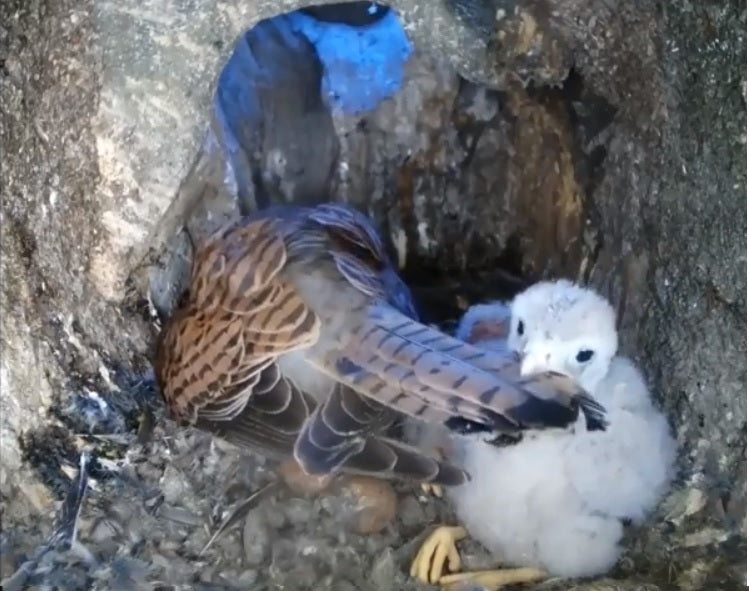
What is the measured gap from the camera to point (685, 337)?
117 centimetres

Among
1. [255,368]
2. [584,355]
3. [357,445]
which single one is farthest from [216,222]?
[584,355]

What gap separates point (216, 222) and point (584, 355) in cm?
47

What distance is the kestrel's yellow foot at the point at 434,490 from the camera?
1.22 meters

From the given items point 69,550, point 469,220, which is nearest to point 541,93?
point 469,220

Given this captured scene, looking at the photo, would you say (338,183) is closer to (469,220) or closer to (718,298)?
(469,220)

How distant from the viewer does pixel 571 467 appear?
1.20 m

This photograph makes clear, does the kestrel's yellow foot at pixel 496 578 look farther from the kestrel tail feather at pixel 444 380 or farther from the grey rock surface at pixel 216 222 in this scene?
the kestrel tail feather at pixel 444 380

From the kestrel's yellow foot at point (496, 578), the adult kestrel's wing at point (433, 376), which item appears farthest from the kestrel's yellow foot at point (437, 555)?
the adult kestrel's wing at point (433, 376)

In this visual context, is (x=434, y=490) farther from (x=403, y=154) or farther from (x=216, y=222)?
(x=403, y=154)

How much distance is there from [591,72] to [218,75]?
0.41 metres

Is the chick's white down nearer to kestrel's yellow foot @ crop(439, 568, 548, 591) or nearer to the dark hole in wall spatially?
kestrel's yellow foot @ crop(439, 568, 548, 591)

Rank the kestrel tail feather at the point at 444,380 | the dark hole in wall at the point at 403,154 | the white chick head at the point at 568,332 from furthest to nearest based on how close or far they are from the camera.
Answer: the dark hole in wall at the point at 403,154 → the white chick head at the point at 568,332 → the kestrel tail feather at the point at 444,380

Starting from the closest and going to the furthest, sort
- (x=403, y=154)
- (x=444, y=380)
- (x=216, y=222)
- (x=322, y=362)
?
(x=444, y=380) < (x=322, y=362) < (x=216, y=222) < (x=403, y=154)

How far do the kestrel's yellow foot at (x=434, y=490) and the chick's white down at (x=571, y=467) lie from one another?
0.5 inches
